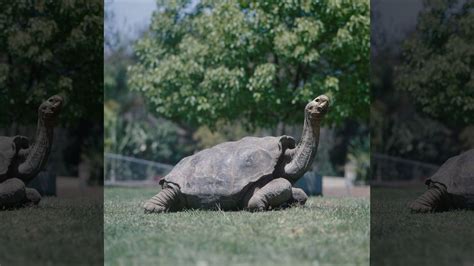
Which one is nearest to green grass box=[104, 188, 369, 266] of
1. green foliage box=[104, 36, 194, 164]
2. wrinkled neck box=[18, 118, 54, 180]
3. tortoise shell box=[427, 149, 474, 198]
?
tortoise shell box=[427, 149, 474, 198]

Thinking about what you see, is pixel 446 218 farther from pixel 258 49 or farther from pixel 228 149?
pixel 258 49

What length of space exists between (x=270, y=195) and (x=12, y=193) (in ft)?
6.61

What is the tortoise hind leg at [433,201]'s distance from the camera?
581 centimetres

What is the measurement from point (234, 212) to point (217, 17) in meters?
5.98

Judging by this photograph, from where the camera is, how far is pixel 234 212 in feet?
17.7

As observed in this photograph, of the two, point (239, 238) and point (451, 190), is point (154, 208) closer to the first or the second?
point (239, 238)

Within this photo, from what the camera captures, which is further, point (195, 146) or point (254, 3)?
point (195, 146)

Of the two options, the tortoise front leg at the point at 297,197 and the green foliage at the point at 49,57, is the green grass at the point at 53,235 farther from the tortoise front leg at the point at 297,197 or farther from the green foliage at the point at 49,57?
the green foliage at the point at 49,57

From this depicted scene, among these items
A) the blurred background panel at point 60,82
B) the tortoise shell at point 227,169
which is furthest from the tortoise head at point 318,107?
the blurred background panel at point 60,82

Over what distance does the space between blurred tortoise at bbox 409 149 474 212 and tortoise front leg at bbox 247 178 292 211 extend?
1071 mm

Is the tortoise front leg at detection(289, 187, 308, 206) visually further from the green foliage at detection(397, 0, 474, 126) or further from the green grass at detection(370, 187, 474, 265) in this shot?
the green foliage at detection(397, 0, 474, 126)

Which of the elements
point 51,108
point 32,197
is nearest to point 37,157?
point 32,197

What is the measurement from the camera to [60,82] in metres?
7.59

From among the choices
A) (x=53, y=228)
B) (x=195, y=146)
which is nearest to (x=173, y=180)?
(x=53, y=228)
